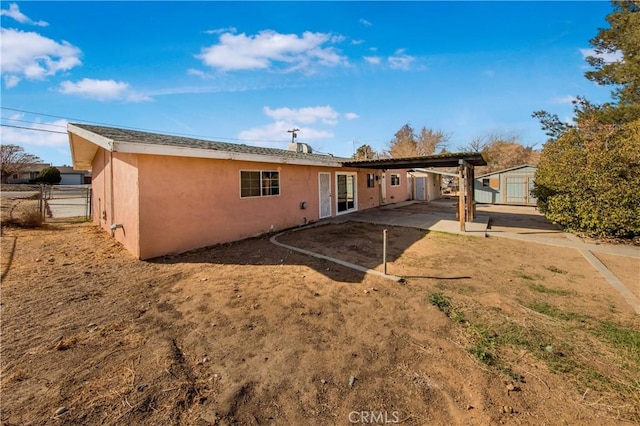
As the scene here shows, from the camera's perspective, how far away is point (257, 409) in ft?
7.64

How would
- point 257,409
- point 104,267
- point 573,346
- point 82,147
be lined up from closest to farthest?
point 257,409 < point 573,346 < point 104,267 < point 82,147

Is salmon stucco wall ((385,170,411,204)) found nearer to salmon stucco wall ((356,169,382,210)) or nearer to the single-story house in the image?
salmon stucco wall ((356,169,382,210))

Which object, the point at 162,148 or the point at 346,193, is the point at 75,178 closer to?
the point at 346,193

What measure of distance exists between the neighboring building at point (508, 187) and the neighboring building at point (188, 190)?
15729 millimetres

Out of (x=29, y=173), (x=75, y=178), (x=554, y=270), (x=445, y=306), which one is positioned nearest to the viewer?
(x=445, y=306)

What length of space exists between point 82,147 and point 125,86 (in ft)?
21.1

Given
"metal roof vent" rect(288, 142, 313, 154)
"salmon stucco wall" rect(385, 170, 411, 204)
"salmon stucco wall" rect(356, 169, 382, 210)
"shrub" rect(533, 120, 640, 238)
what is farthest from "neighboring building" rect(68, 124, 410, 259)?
"shrub" rect(533, 120, 640, 238)

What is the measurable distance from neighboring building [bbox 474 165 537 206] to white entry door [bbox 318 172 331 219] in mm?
15386

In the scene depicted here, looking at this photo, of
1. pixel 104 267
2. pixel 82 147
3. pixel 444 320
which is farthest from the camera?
pixel 82 147

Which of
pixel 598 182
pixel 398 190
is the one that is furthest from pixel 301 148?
pixel 598 182

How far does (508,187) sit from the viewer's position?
68.5 ft

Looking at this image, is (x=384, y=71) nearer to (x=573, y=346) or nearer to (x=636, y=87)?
(x=636, y=87)

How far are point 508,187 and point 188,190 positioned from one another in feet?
74.5

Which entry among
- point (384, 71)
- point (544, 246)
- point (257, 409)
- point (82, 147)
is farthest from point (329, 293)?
point (384, 71)
